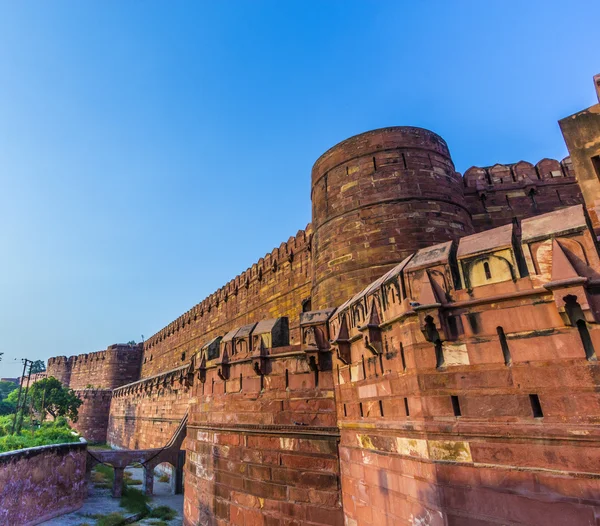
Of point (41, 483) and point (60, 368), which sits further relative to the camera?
point (60, 368)

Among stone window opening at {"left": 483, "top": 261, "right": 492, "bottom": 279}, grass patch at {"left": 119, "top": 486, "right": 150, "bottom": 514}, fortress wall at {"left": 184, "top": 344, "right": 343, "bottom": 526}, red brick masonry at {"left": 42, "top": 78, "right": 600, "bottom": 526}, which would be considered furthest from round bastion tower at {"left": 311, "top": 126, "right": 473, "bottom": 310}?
grass patch at {"left": 119, "top": 486, "right": 150, "bottom": 514}

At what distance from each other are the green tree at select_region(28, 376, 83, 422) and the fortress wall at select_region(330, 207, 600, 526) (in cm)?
3694

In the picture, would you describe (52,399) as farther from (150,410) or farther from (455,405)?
(455,405)

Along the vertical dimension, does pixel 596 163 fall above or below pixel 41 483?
above

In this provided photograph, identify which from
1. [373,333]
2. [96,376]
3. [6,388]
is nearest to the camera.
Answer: [373,333]

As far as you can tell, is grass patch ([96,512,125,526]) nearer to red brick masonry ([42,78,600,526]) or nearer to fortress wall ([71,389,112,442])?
red brick masonry ([42,78,600,526])

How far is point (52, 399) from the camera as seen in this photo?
3256 cm

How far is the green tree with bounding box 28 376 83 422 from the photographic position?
107 ft

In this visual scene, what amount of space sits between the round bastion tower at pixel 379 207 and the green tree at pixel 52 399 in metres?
33.8

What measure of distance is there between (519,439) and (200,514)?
21.5 ft

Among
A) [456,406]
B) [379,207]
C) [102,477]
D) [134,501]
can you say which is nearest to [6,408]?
[102,477]

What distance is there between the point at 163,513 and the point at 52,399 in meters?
25.6

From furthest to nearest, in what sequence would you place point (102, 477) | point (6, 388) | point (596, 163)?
point (6, 388) → point (102, 477) → point (596, 163)

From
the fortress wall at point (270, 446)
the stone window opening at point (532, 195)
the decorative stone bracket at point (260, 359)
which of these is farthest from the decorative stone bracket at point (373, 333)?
the stone window opening at point (532, 195)
